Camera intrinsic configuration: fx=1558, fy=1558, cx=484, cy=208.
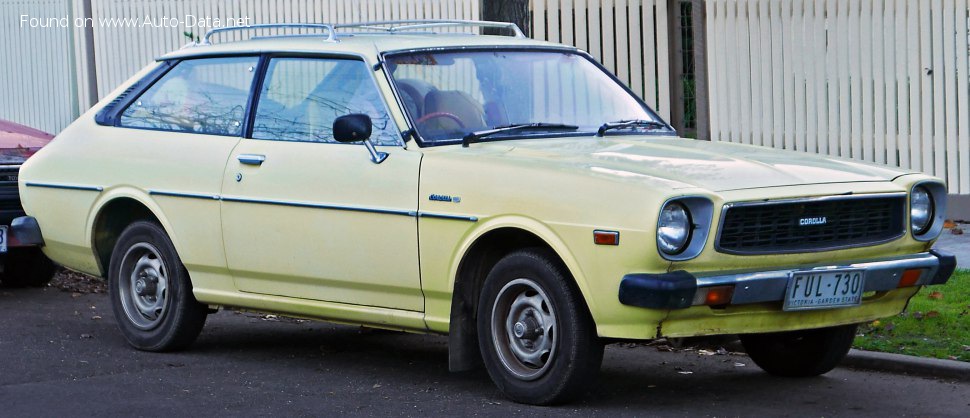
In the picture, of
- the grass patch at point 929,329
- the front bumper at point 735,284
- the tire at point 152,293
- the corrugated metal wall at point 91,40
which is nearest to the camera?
the front bumper at point 735,284

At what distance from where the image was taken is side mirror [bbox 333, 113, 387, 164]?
23.1ft

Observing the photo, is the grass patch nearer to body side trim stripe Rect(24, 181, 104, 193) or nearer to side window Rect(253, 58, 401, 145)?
side window Rect(253, 58, 401, 145)

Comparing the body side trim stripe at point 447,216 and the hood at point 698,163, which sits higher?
the hood at point 698,163

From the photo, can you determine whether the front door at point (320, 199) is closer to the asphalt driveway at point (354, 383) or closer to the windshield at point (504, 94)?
the windshield at point (504, 94)

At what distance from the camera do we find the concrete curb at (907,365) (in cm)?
731

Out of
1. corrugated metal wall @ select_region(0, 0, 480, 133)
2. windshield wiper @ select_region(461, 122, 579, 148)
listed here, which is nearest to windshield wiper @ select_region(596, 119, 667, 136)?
windshield wiper @ select_region(461, 122, 579, 148)

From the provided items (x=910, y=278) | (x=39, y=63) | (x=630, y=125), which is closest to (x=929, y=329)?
(x=910, y=278)

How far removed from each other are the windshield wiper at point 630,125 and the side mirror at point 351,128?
1.18m

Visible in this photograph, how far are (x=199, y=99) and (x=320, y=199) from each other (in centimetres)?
134

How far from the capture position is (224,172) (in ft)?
25.6

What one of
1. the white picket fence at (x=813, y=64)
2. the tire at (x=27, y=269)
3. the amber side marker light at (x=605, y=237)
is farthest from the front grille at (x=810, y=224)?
the tire at (x=27, y=269)

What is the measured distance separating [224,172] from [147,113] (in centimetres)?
94

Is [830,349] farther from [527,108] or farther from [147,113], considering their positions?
[147,113]

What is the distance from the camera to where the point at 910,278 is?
668 cm
